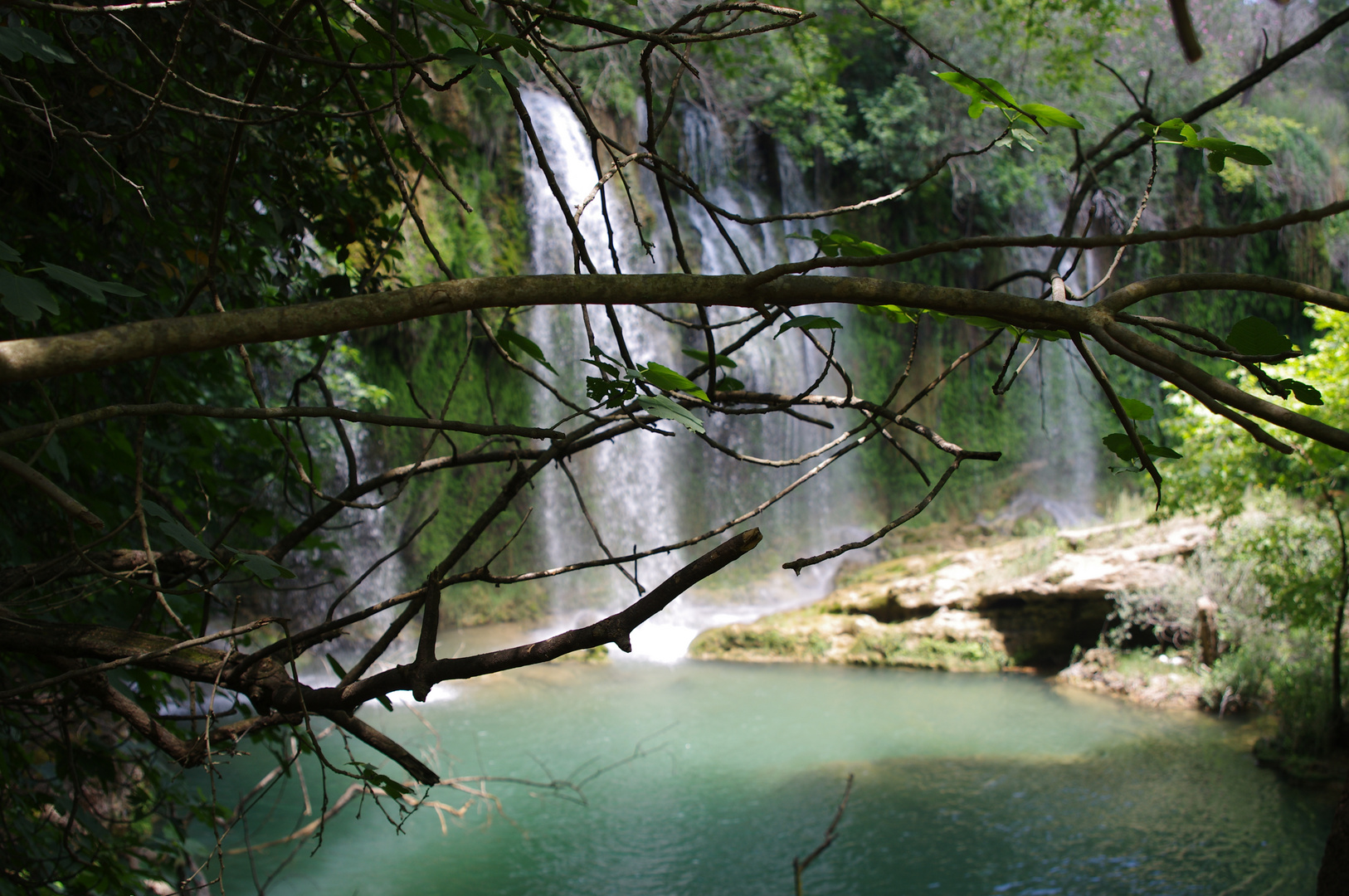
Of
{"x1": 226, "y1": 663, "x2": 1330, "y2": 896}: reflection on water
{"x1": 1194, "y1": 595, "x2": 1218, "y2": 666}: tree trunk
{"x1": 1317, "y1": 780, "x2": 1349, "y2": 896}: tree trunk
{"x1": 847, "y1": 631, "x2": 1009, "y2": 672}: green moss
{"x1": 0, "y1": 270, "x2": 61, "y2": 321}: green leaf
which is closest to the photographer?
{"x1": 0, "y1": 270, "x2": 61, "y2": 321}: green leaf

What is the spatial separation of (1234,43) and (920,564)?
1331 cm

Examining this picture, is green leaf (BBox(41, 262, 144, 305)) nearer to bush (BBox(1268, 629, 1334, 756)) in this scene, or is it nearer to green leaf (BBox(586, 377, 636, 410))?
green leaf (BBox(586, 377, 636, 410))

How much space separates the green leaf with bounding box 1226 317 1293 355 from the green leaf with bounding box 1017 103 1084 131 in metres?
0.26

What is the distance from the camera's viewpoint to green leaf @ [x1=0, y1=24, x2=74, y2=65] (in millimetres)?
933

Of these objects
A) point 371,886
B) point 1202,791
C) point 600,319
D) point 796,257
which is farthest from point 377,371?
point 1202,791

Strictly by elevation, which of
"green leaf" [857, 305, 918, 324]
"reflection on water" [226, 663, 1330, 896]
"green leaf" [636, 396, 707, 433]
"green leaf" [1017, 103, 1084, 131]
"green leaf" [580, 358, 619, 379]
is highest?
"green leaf" [1017, 103, 1084, 131]

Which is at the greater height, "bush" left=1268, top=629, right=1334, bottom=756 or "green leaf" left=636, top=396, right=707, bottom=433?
"green leaf" left=636, top=396, right=707, bottom=433

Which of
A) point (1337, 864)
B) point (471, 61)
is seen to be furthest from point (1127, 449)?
point (1337, 864)

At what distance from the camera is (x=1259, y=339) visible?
0.86 m

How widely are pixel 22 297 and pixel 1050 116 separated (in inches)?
39.1

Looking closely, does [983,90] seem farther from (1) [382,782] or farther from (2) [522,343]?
(1) [382,782]

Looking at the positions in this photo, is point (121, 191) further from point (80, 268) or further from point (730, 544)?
point (730, 544)

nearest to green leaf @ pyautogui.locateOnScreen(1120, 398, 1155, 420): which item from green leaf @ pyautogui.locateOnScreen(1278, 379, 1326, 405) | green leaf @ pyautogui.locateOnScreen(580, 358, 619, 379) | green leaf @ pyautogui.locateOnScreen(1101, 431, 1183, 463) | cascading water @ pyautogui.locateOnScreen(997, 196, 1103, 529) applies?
green leaf @ pyautogui.locateOnScreen(1101, 431, 1183, 463)

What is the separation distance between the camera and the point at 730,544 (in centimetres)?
83
